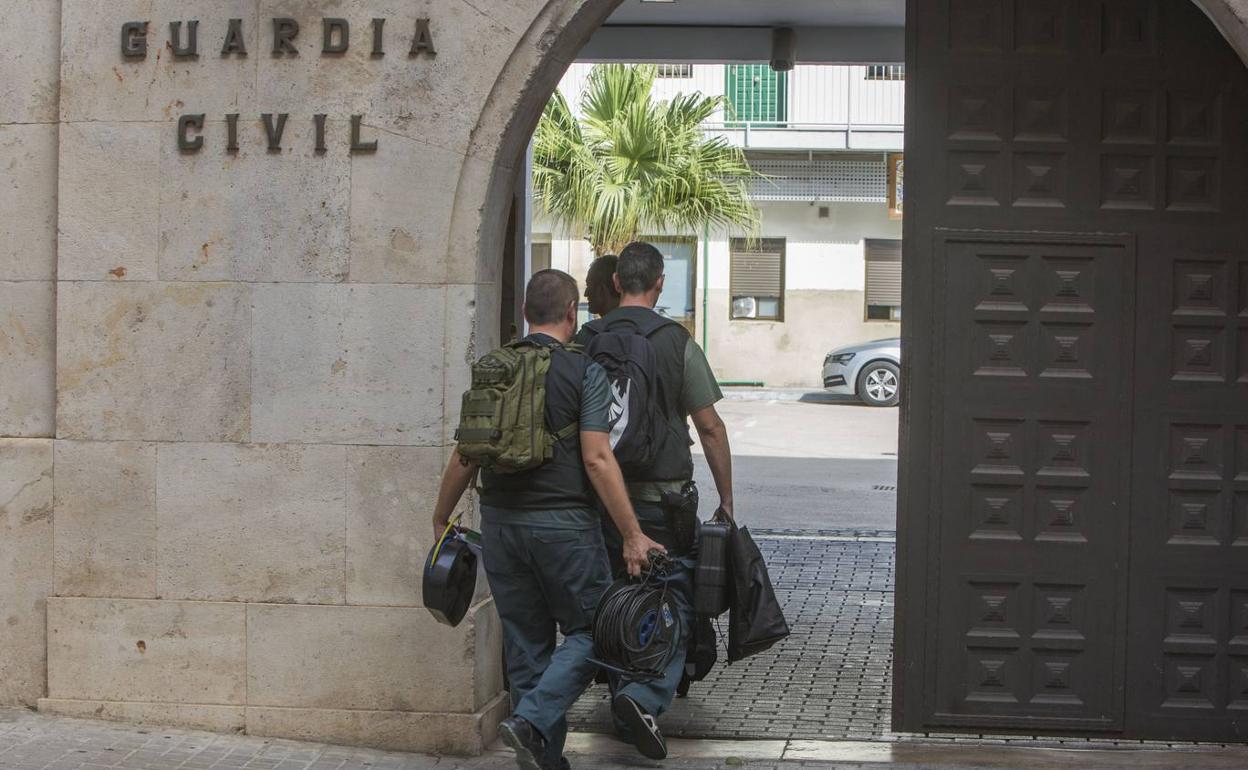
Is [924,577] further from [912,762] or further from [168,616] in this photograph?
[168,616]

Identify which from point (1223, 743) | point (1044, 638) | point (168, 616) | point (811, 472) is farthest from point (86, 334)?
point (811, 472)

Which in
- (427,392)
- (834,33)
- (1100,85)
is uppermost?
(834,33)

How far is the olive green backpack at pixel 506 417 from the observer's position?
5.27 m

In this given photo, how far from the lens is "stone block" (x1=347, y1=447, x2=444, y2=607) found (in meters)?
6.20

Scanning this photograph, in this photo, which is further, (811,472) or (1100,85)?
(811,472)

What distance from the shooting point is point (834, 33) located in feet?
40.2

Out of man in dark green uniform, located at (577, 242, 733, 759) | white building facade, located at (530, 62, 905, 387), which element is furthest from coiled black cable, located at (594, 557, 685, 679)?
white building facade, located at (530, 62, 905, 387)

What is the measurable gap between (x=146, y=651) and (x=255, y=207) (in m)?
1.78

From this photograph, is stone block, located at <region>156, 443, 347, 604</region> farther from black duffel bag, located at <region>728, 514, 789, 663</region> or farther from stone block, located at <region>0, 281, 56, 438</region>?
black duffel bag, located at <region>728, 514, 789, 663</region>

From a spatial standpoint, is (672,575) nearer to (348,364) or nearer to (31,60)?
(348,364)

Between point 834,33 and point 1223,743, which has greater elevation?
point 834,33

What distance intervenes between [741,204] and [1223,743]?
2182cm

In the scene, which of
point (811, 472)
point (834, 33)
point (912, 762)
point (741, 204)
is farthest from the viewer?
point (741, 204)

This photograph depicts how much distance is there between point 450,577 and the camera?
18.0ft
